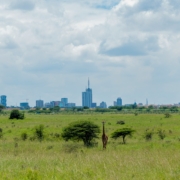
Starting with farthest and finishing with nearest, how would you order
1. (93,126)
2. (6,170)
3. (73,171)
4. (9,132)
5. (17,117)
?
(17,117), (9,132), (93,126), (6,170), (73,171)

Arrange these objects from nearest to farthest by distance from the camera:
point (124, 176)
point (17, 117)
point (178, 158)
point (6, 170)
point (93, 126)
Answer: point (124, 176), point (6, 170), point (178, 158), point (93, 126), point (17, 117)

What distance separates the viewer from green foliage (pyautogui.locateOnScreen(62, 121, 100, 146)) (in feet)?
86.1

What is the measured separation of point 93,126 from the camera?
2672cm

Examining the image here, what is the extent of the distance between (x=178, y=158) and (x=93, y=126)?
1485 cm

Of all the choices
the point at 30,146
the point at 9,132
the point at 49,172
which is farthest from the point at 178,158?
the point at 9,132

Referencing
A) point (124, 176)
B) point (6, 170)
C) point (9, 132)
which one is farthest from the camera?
point (9, 132)

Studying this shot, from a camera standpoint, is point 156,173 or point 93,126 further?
point 93,126

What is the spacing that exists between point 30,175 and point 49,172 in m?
0.77

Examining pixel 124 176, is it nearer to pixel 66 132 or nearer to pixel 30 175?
pixel 30 175

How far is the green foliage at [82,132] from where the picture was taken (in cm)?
2625

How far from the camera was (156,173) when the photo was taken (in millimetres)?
9461

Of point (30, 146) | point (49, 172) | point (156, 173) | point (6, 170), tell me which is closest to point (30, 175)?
point (49, 172)

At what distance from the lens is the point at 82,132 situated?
85.5 feet

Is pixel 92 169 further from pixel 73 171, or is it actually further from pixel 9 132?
pixel 9 132
